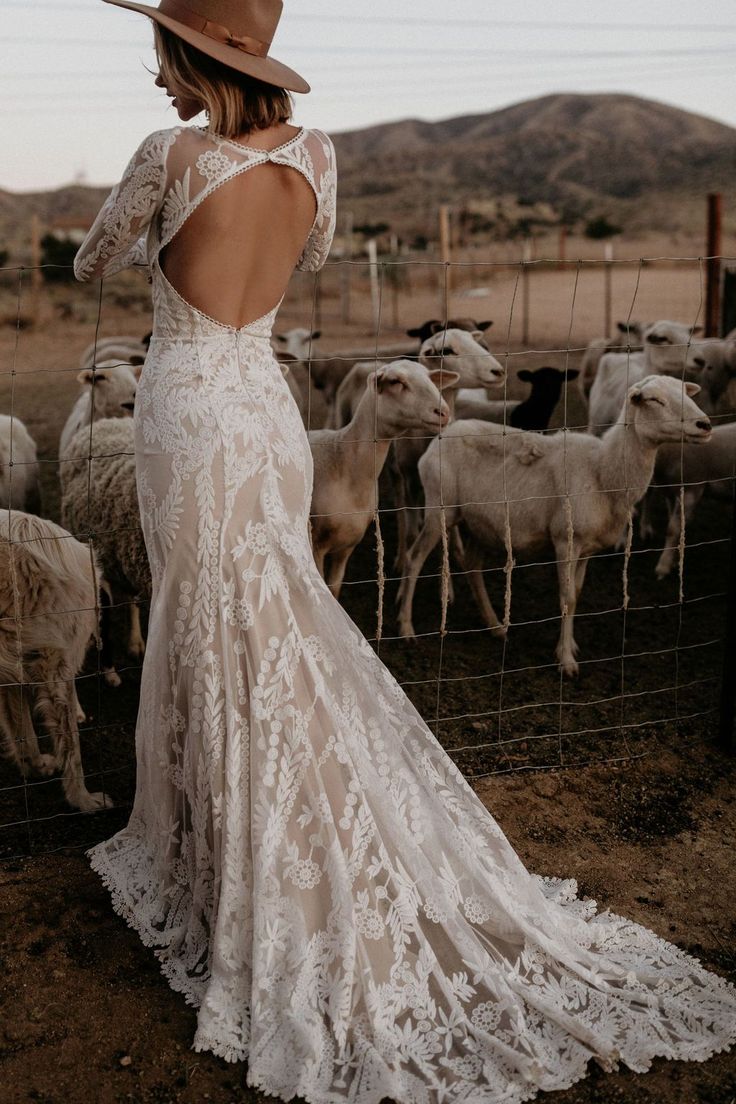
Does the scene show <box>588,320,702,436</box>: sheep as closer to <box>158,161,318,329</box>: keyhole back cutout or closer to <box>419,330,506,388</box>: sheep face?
<box>419,330,506,388</box>: sheep face

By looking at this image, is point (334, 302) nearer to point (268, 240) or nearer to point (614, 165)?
point (268, 240)

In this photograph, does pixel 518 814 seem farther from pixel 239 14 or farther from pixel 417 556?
pixel 239 14

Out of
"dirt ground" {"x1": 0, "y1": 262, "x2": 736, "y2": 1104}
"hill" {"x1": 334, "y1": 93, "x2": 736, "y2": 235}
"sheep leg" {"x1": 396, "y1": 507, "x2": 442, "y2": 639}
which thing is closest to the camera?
"dirt ground" {"x1": 0, "y1": 262, "x2": 736, "y2": 1104}

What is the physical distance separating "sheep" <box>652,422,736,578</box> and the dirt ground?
282mm

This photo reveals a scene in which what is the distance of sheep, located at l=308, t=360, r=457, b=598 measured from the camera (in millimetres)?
5711

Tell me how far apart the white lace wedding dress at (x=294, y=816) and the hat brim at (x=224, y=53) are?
18 centimetres

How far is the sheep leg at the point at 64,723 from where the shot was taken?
4.08m

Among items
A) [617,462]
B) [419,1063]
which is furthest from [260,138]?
[617,462]

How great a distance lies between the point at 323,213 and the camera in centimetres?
292

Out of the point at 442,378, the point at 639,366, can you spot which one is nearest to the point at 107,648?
the point at 442,378

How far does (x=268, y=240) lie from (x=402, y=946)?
76.6 inches

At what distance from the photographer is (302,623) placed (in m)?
3.01

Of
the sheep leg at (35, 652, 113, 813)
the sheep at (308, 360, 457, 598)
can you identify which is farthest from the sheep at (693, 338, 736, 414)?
the sheep leg at (35, 652, 113, 813)

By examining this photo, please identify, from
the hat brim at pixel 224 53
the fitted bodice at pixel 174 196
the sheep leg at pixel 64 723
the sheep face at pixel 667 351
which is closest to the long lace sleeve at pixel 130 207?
the fitted bodice at pixel 174 196
